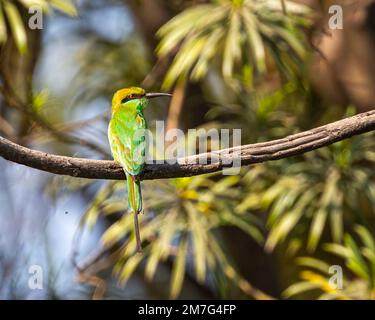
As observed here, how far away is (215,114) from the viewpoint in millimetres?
3883

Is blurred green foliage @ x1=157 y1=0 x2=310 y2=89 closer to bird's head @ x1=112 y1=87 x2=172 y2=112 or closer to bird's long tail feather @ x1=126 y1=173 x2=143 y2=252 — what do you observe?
bird's head @ x1=112 y1=87 x2=172 y2=112

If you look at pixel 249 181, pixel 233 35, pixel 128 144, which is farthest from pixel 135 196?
pixel 249 181

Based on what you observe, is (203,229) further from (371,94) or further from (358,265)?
(371,94)

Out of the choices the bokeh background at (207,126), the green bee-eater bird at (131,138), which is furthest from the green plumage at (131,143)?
the bokeh background at (207,126)

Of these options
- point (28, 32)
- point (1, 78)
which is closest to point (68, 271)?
point (1, 78)

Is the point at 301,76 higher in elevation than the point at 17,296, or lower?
higher

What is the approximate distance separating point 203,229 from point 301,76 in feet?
2.69

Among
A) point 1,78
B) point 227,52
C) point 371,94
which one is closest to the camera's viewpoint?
point 227,52

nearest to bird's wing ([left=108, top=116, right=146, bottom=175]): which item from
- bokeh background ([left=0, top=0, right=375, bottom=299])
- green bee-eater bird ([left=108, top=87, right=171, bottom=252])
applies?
green bee-eater bird ([left=108, top=87, right=171, bottom=252])

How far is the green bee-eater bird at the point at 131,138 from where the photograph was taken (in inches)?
86.8

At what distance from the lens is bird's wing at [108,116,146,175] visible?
7.22ft

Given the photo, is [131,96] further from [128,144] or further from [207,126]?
[207,126]

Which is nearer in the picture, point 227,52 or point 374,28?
point 227,52

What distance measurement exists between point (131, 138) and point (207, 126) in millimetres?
1394
